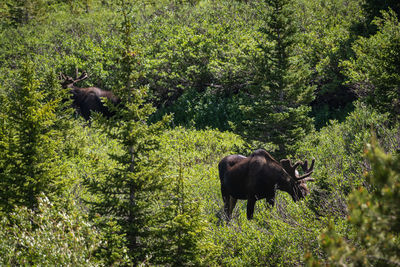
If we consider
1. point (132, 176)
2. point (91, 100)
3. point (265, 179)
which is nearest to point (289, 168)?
point (265, 179)

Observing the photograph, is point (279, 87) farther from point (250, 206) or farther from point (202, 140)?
point (202, 140)

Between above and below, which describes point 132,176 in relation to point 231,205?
above

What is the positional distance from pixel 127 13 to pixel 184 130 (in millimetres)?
13176

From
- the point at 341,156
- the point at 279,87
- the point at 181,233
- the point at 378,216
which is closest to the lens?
the point at 378,216

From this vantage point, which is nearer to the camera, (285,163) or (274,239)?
(274,239)

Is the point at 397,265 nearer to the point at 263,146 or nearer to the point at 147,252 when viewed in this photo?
the point at 147,252

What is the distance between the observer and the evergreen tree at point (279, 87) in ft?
44.5

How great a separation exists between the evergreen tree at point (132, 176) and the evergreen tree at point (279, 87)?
23.1 feet

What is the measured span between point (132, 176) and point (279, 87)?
837 centimetres

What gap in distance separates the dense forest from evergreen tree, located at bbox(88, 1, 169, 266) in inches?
1.1

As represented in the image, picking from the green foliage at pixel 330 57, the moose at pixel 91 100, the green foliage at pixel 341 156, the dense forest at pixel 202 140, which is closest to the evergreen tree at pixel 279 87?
the dense forest at pixel 202 140

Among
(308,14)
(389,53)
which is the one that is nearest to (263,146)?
(389,53)

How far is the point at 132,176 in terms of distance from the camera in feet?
22.9

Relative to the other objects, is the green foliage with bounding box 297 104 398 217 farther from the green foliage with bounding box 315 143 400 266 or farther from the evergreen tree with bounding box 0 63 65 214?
the evergreen tree with bounding box 0 63 65 214
